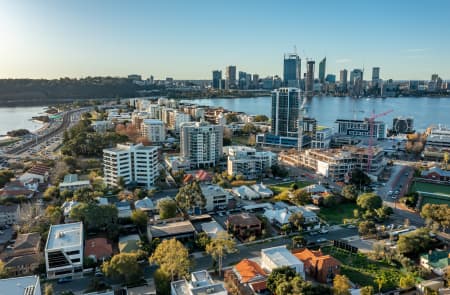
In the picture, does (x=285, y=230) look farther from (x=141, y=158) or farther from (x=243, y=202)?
(x=141, y=158)

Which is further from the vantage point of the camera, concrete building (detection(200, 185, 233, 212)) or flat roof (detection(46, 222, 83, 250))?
concrete building (detection(200, 185, 233, 212))

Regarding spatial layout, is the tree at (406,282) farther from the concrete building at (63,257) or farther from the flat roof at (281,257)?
the concrete building at (63,257)

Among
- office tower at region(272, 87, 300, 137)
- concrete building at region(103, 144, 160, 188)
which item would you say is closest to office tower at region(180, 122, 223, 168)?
concrete building at region(103, 144, 160, 188)

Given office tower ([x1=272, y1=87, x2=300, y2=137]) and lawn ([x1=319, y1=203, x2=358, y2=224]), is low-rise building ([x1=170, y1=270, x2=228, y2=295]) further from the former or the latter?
office tower ([x1=272, y1=87, x2=300, y2=137])

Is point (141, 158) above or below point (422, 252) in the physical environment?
above

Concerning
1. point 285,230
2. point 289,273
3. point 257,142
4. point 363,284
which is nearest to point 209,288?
point 289,273

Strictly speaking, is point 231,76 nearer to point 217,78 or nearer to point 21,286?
point 217,78

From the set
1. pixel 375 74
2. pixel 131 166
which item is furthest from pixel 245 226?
pixel 375 74
